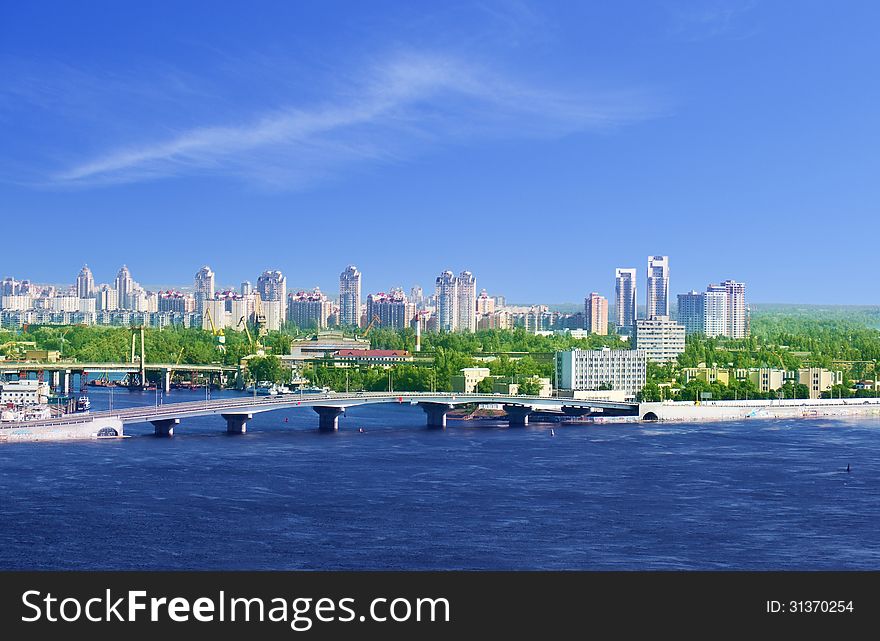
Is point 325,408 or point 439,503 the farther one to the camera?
point 325,408

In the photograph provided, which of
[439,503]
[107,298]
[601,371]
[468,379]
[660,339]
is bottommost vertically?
[439,503]

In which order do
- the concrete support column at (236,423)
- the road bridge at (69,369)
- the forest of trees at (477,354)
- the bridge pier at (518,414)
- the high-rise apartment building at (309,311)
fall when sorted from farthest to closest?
the high-rise apartment building at (309,311) < the road bridge at (69,369) < the forest of trees at (477,354) < the bridge pier at (518,414) < the concrete support column at (236,423)

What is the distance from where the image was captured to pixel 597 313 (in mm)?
49594

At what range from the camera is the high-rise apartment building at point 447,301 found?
173ft

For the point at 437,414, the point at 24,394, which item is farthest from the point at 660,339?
the point at 24,394

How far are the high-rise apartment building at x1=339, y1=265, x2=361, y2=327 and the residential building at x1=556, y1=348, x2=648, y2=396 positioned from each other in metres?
32.7

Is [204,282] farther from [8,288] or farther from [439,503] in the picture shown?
[439,503]

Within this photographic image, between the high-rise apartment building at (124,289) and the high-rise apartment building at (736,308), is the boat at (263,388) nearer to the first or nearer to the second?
the high-rise apartment building at (736,308)

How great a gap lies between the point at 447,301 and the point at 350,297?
5632mm

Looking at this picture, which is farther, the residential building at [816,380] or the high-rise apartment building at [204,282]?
the high-rise apartment building at [204,282]

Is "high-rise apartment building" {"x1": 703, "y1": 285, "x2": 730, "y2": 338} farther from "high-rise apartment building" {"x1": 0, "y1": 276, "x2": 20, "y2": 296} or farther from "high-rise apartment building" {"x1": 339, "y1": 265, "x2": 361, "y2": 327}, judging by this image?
"high-rise apartment building" {"x1": 0, "y1": 276, "x2": 20, "y2": 296}

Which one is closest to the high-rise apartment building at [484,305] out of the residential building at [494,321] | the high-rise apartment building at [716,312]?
the residential building at [494,321]

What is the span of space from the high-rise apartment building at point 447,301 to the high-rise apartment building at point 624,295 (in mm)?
7087
